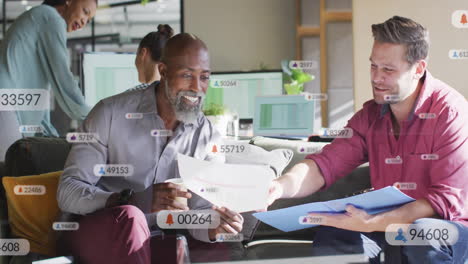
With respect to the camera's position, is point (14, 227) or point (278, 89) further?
point (278, 89)

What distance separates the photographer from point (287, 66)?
138 cm

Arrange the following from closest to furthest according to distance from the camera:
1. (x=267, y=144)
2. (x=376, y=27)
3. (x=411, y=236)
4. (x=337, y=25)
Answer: (x=411, y=236)
(x=376, y=27)
(x=267, y=144)
(x=337, y=25)

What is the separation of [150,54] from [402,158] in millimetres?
558

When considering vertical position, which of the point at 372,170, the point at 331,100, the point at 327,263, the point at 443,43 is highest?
the point at 443,43

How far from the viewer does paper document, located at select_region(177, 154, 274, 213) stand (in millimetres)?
1084

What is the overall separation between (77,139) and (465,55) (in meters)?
0.87

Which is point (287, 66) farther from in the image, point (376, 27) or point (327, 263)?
point (327, 263)

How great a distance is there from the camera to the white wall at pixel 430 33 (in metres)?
1.29

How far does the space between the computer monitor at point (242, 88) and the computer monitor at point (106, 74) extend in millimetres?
171

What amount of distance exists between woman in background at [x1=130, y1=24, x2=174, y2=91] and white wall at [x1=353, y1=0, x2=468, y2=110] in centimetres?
42

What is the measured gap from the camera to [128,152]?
3.80 feet

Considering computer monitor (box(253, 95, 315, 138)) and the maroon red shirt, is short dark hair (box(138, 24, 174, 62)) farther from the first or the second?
the maroon red shirt

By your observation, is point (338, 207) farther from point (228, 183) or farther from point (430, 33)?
point (430, 33)

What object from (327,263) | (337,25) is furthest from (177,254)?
(337,25)
